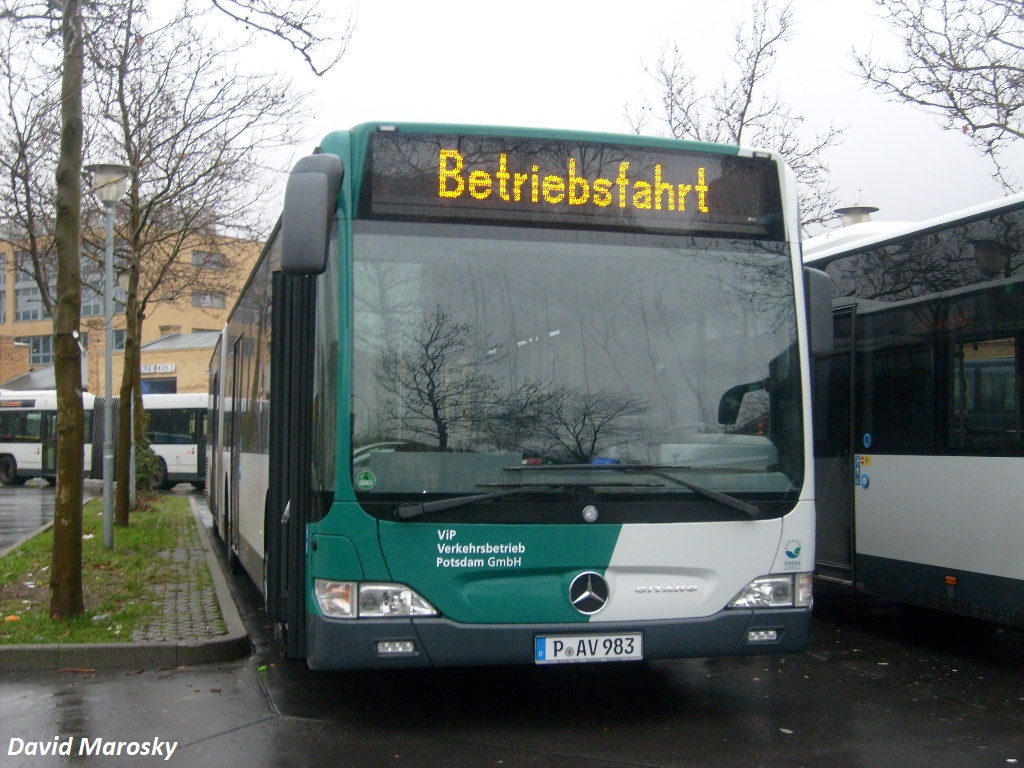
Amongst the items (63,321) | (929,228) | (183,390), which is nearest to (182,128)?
(63,321)

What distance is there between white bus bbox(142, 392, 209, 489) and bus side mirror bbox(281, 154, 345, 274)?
30110mm

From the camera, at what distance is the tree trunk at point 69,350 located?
30.2 ft

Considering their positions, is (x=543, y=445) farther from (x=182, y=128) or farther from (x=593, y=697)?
(x=182, y=128)

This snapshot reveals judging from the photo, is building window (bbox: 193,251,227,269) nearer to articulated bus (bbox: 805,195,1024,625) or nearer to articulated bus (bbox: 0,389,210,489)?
articulated bus (bbox: 0,389,210,489)

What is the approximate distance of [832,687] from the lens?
7.64m

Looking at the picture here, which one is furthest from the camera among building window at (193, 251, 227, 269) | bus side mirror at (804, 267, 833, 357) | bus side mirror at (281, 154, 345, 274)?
building window at (193, 251, 227, 269)

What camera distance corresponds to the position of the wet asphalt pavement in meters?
5.94

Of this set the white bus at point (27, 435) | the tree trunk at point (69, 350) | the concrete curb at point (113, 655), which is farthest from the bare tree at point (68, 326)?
the white bus at point (27, 435)

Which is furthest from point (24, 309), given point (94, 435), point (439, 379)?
point (439, 379)

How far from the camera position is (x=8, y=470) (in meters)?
37.1

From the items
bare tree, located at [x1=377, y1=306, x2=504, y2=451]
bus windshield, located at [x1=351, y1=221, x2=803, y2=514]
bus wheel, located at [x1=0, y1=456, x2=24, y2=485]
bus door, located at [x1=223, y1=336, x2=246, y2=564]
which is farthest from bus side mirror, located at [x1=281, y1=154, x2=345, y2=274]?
bus wheel, located at [x1=0, y1=456, x2=24, y2=485]

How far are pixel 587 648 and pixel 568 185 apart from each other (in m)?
2.48

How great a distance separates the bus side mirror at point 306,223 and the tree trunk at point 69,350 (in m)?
4.24

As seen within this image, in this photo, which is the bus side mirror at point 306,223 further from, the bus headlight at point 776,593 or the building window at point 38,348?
the building window at point 38,348
